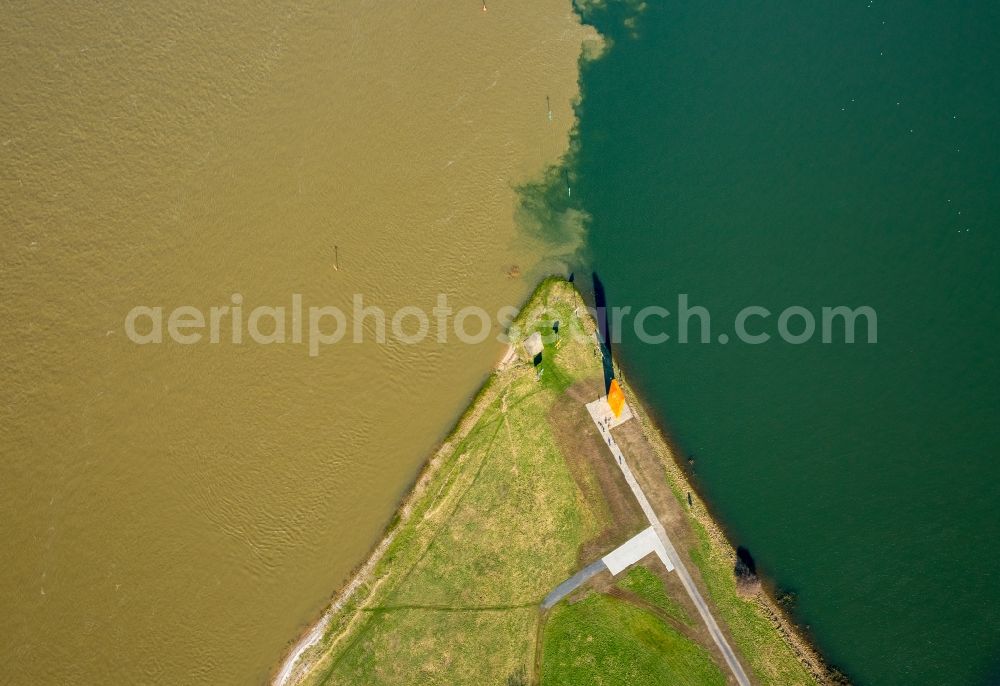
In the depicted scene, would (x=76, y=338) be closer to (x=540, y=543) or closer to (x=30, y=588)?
(x=30, y=588)

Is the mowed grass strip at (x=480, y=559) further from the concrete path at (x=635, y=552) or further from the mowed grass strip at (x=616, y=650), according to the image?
the concrete path at (x=635, y=552)

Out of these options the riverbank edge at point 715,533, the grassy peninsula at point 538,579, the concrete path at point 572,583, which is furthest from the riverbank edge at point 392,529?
the concrete path at point 572,583

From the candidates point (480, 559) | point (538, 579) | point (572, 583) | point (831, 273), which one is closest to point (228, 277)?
point (480, 559)

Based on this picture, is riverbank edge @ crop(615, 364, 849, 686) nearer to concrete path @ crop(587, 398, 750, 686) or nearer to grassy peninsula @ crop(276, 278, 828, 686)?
grassy peninsula @ crop(276, 278, 828, 686)

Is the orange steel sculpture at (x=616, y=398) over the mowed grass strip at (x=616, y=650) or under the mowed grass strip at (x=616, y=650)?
over

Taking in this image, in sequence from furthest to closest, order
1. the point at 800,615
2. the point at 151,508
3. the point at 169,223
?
the point at 169,223 < the point at 151,508 < the point at 800,615

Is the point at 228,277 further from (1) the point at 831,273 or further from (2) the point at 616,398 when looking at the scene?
(1) the point at 831,273

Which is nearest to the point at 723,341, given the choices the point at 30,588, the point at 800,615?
the point at 800,615
